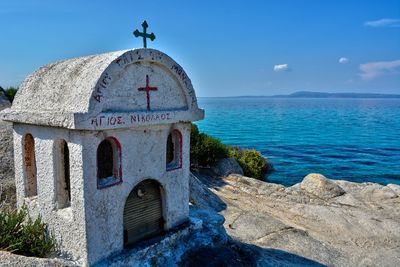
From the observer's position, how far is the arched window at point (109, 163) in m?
6.59

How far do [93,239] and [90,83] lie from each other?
8.33 feet

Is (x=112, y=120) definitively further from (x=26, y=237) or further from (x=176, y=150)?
(x=26, y=237)

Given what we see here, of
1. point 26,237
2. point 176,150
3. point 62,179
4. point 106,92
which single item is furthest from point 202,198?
point 106,92

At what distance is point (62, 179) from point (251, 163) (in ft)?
66.4

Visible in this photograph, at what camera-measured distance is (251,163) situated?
2606 cm

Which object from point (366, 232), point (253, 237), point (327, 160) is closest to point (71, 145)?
point (253, 237)

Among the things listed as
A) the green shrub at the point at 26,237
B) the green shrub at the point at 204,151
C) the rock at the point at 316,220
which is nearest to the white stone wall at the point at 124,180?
the green shrub at the point at 26,237

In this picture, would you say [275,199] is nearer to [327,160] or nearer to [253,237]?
[253,237]

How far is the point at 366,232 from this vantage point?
13.0 metres

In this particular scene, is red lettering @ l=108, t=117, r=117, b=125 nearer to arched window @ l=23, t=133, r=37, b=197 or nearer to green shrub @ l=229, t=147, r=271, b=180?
arched window @ l=23, t=133, r=37, b=197

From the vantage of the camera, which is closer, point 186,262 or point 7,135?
point 186,262

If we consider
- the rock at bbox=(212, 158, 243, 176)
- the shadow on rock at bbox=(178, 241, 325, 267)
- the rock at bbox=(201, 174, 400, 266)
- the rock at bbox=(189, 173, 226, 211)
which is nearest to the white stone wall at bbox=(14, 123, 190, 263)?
the shadow on rock at bbox=(178, 241, 325, 267)

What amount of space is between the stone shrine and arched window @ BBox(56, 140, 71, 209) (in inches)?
0.7

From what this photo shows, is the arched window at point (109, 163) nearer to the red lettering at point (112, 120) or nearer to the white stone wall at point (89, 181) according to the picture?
the white stone wall at point (89, 181)
